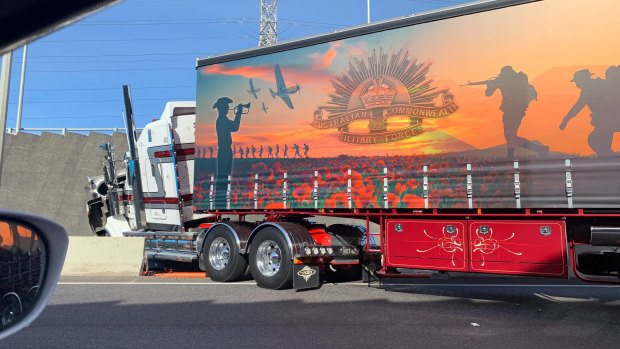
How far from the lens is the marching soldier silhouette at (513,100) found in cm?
A: 773

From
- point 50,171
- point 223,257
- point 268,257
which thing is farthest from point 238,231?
point 50,171

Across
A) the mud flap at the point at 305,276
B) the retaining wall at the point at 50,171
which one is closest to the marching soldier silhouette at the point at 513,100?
the mud flap at the point at 305,276

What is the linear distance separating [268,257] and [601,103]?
18.9 ft

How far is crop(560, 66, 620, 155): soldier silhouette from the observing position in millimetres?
7176

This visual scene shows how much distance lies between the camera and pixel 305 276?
9.63 meters

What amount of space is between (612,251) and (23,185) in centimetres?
2290

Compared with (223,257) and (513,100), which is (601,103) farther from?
(223,257)

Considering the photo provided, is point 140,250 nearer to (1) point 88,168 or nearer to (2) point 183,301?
(2) point 183,301

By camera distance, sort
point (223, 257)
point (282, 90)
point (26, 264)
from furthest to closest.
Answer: point (223, 257) → point (282, 90) → point (26, 264)

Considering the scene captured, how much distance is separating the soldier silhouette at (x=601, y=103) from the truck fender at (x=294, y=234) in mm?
4591

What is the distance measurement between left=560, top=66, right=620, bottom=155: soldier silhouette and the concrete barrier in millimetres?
8865

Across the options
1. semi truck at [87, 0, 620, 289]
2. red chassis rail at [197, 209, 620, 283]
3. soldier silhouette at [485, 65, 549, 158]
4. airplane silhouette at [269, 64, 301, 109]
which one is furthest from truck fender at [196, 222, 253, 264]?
soldier silhouette at [485, 65, 549, 158]

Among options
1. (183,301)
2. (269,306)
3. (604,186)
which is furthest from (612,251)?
(183,301)

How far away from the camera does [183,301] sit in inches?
338
